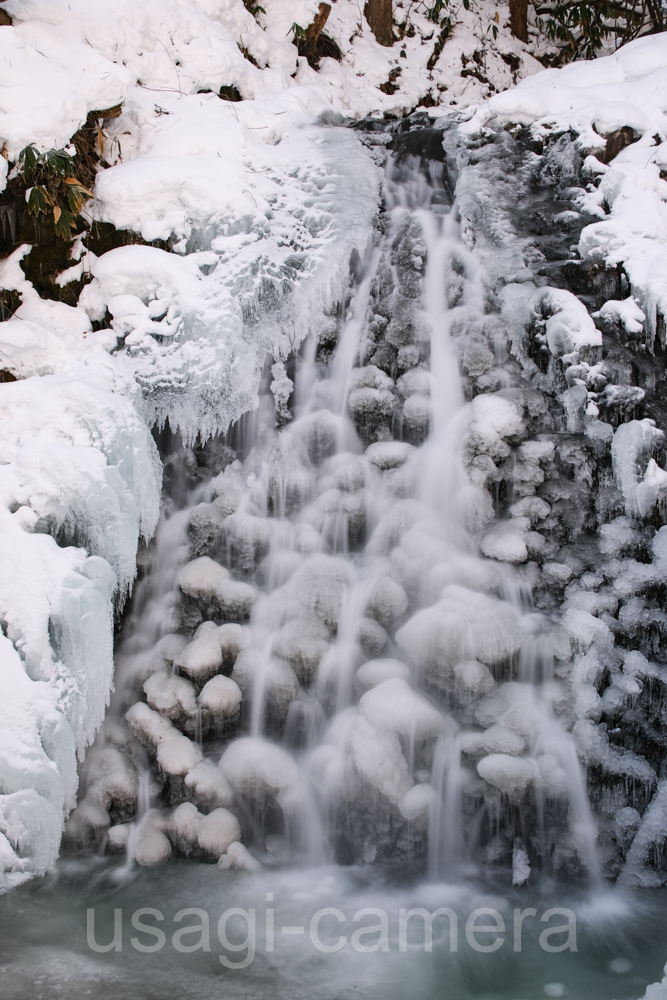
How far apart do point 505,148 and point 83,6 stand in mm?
3484

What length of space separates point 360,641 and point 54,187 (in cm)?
332

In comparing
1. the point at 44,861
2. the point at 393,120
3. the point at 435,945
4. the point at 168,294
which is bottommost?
the point at 435,945

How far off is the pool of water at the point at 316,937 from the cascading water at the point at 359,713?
0.01m

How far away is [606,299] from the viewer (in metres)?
4.42

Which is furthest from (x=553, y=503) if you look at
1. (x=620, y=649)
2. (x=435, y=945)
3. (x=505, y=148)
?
(x=505, y=148)

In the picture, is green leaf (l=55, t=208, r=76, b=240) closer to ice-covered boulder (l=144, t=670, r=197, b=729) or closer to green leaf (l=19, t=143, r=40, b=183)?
green leaf (l=19, t=143, r=40, b=183)

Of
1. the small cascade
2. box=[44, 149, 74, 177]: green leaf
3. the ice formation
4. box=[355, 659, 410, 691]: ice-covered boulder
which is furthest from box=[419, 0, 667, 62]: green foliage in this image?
box=[355, 659, 410, 691]: ice-covered boulder

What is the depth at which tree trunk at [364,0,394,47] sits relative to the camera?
8.47 meters

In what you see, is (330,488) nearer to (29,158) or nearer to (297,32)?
(29,158)

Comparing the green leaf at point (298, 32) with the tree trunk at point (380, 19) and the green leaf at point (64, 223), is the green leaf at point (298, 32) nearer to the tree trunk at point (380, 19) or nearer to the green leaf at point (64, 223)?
the tree trunk at point (380, 19)

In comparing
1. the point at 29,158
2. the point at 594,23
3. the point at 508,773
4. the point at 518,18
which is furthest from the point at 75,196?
the point at 518,18

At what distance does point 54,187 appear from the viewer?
4301 mm

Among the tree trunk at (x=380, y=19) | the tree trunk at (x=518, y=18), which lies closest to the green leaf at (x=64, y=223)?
the tree trunk at (x=380, y=19)

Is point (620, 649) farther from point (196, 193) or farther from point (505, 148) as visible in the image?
point (505, 148)
